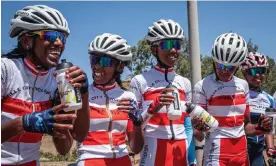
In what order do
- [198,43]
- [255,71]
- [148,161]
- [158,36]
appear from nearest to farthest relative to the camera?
1. [148,161]
2. [158,36]
3. [255,71]
4. [198,43]

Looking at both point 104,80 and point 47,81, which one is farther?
point 104,80

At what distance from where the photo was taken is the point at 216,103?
516 centimetres

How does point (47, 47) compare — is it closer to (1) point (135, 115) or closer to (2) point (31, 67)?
(2) point (31, 67)

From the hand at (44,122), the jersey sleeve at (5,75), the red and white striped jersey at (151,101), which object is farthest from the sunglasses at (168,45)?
the hand at (44,122)

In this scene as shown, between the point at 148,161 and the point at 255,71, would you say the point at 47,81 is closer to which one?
the point at 148,161

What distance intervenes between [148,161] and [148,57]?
31.1m

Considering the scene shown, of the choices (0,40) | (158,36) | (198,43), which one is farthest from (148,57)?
(0,40)

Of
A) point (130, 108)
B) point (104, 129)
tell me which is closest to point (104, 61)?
point (130, 108)

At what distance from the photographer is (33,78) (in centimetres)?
330

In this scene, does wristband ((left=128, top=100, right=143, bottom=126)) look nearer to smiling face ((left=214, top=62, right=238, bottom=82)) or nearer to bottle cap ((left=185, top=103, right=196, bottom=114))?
bottle cap ((left=185, top=103, right=196, bottom=114))

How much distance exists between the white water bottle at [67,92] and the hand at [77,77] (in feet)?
0.10

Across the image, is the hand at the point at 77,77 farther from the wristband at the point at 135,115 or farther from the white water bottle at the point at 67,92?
the wristband at the point at 135,115

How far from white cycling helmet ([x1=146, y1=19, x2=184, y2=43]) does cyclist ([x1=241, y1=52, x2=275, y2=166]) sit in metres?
1.65

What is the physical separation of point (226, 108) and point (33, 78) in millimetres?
2873
